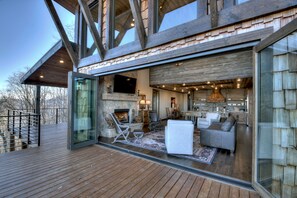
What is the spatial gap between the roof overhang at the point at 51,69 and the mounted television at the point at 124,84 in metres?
2.20

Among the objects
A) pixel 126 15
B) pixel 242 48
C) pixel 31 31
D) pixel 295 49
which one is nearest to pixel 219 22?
pixel 242 48

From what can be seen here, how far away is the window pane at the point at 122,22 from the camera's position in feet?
13.5

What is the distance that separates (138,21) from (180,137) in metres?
2.94

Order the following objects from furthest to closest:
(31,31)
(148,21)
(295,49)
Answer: (31,31) → (148,21) → (295,49)

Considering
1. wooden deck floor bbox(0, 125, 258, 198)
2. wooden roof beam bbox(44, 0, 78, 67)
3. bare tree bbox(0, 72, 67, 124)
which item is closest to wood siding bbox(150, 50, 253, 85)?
wooden deck floor bbox(0, 125, 258, 198)

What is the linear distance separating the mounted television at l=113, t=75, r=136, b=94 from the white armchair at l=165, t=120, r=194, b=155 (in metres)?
3.10

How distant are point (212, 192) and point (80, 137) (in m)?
3.92

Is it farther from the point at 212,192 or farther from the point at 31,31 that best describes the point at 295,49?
the point at 31,31

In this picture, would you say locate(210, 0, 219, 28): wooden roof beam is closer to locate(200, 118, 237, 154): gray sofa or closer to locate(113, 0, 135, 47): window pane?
locate(113, 0, 135, 47): window pane

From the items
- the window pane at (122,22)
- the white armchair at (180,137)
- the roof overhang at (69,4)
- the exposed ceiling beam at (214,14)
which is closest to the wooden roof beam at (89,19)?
the window pane at (122,22)

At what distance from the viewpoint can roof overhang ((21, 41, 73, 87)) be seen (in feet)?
16.4

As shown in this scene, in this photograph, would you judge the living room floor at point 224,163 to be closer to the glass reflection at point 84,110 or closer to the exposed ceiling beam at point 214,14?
the glass reflection at point 84,110

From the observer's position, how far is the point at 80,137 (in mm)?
4344

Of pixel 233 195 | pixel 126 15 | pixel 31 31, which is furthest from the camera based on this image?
pixel 31 31
